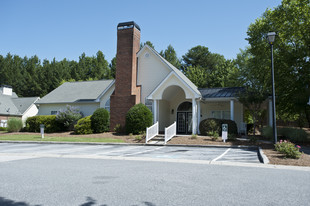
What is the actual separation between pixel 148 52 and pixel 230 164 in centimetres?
1688

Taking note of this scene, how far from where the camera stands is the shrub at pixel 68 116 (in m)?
25.6

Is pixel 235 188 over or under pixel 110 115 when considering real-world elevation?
under

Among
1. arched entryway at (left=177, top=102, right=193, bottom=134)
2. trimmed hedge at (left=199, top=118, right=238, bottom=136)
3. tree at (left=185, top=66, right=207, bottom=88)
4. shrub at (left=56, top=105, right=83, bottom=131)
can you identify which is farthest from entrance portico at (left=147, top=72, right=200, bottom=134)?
tree at (left=185, top=66, right=207, bottom=88)

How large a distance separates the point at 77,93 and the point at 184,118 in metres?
14.2

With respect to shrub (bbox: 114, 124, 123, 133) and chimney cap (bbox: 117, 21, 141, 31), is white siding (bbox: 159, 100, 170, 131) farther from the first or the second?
chimney cap (bbox: 117, 21, 141, 31)

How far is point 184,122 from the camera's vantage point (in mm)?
24094

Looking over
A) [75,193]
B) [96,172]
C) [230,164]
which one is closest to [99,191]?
[75,193]

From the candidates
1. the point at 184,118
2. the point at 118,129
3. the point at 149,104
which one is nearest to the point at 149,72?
the point at 149,104

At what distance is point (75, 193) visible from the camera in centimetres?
496

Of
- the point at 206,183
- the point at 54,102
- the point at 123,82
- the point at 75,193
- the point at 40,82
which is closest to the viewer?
the point at 75,193

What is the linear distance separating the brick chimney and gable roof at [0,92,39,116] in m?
19.7

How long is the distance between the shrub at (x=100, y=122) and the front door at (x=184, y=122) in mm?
6800

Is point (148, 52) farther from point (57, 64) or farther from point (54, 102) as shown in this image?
point (57, 64)

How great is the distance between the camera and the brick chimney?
23.2 meters
